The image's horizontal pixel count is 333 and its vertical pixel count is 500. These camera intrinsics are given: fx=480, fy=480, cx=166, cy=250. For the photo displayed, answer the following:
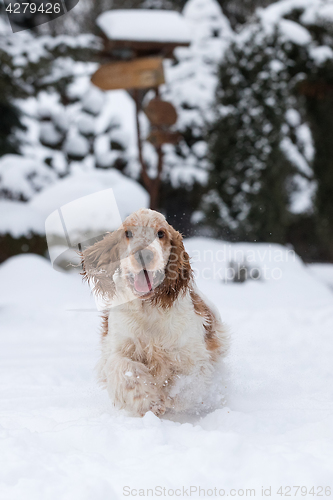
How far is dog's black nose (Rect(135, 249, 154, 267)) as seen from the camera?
2.17 m

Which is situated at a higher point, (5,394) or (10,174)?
(5,394)

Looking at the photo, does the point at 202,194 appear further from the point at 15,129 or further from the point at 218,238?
the point at 15,129

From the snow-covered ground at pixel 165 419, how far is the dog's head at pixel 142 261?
0.53 m

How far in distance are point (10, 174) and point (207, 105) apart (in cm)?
431

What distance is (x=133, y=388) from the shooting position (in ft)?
7.72

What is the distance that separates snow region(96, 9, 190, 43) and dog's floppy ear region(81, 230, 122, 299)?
18.3ft

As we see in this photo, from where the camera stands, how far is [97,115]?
35.5 ft

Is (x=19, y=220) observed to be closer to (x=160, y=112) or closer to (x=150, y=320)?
(x=160, y=112)

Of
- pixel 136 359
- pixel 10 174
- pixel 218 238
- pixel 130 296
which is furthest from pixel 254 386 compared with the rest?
pixel 10 174

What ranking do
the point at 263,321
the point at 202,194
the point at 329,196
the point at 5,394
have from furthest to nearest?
1. the point at 202,194
2. the point at 329,196
3. the point at 263,321
4. the point at 5,394

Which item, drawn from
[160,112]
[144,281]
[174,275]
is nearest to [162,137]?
[160,112]

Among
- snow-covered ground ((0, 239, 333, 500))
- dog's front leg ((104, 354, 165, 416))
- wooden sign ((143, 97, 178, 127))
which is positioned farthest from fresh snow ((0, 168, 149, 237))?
dog's front leg ((104, 354, 165, 416))

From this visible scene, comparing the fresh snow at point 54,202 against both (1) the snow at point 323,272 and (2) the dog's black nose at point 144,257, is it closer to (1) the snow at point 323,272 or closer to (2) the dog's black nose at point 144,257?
(1) the snow at point 323,272

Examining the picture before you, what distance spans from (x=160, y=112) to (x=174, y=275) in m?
6.01
